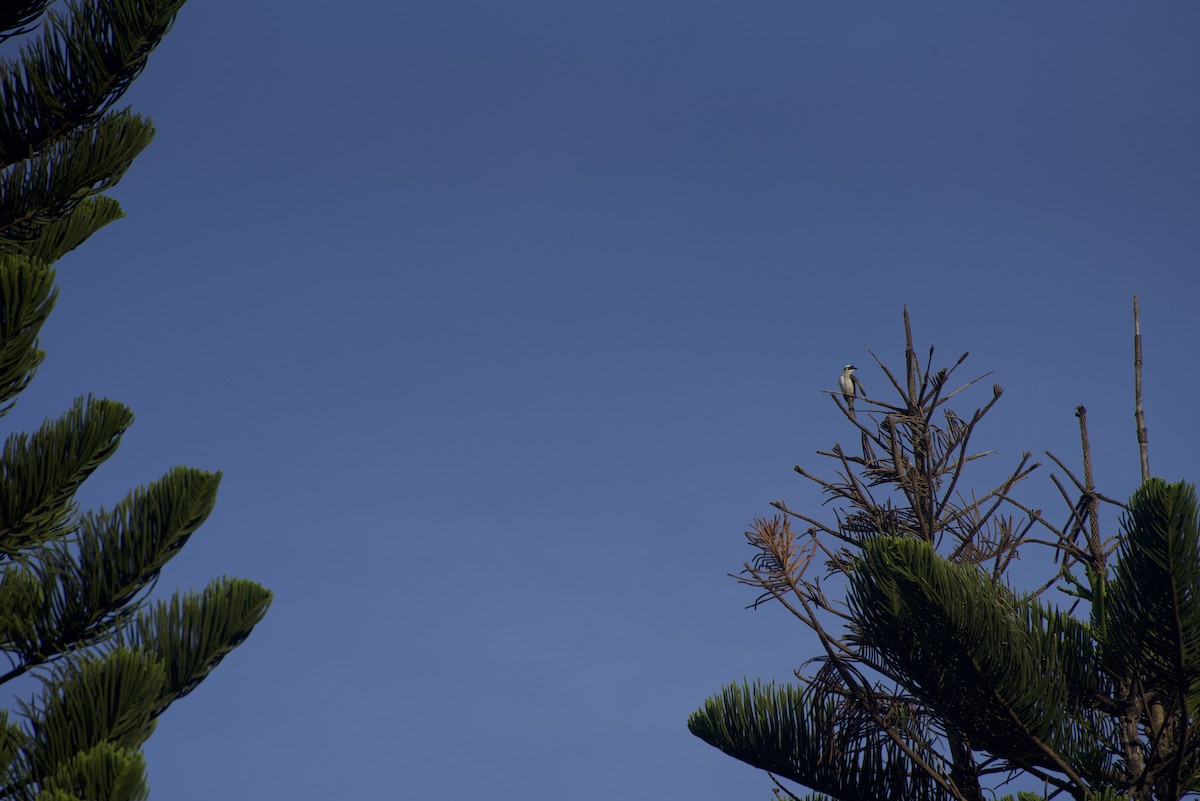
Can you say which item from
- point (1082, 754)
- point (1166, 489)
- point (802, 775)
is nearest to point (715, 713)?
point (802, 775)

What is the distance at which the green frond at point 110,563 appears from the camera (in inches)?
207

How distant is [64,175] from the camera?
6383 millimetres

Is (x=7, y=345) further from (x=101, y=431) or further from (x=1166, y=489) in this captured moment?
(x=1166, y=489)

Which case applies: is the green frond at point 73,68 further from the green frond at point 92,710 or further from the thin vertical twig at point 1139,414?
the thin vertical twig at point 1139,414

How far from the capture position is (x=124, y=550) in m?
5.31

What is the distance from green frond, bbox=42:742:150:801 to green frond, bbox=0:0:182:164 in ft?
12.2

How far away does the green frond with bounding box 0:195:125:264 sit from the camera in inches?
261

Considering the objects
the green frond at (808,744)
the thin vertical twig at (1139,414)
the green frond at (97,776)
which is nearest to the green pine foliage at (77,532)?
the green frond at (97,776)

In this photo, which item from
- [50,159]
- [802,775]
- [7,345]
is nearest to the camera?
[7,345]

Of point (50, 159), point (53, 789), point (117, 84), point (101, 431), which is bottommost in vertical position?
point (53, 789)

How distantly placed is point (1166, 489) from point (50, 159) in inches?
245

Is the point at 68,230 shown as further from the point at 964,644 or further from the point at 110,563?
the point at 964,644

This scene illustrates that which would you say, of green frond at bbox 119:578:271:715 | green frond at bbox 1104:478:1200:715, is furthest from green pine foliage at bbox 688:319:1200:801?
green frond at bbox 119:578:271:715

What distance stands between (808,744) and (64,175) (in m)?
5.52
